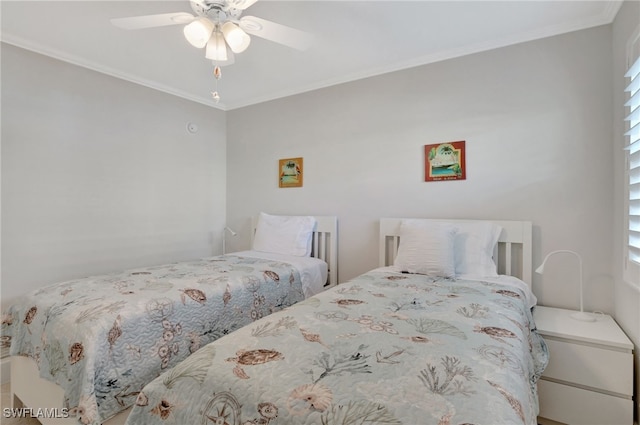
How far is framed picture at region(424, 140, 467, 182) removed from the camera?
2408 mm

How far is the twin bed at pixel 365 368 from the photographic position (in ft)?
2.42

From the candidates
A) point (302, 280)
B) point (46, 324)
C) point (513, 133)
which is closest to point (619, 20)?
point (513, 133)

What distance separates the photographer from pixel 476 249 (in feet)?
7.00

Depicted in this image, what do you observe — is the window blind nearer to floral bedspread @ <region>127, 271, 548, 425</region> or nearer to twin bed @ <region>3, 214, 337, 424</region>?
floral bedspread @ <region>127, 271, 548, 425</region>

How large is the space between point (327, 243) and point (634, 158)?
7.23 feet

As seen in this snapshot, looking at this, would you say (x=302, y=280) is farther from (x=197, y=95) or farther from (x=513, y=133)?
(x=197, y=95)

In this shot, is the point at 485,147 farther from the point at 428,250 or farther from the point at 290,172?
the point at 290,172

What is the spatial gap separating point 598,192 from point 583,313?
2.53 ft

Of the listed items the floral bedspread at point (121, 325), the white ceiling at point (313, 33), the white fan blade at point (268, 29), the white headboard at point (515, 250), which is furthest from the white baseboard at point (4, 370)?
the white headboard at point (515, 250)

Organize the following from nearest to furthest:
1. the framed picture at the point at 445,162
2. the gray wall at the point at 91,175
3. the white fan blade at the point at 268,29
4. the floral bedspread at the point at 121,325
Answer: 1. the floral bedspread at the point at 121,325
2. the white fan blade at the point at 268,29
3. the gray wall at the point at 91,175
4. the framed picture at the point at 445,162

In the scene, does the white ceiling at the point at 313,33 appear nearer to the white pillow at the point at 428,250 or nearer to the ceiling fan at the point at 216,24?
the ceiling fan at the point at 216,24

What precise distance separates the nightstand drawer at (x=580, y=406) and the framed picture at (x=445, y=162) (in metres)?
1.45

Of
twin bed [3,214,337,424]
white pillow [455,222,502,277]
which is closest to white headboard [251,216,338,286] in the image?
twin bed [3,214,337,424]

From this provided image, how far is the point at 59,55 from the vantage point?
2.43 metres
